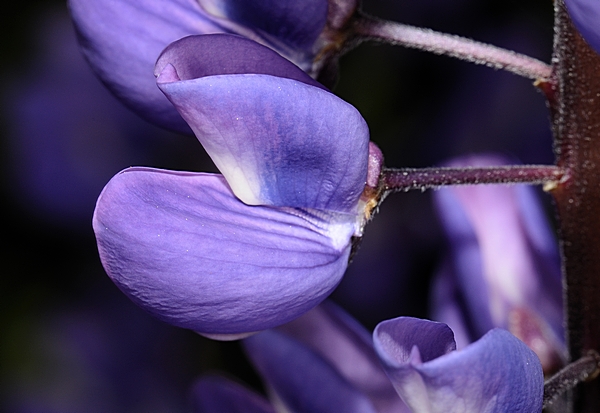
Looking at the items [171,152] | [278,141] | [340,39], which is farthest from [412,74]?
[278,141]

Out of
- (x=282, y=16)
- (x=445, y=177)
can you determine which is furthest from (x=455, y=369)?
(x=282, y=16)

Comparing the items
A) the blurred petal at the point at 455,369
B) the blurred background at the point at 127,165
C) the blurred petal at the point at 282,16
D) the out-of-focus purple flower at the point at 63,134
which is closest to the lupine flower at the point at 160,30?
the blurred petal at the point at 282,16

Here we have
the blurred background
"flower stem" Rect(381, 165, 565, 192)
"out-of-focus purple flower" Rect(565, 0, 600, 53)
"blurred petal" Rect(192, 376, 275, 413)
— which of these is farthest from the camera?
the blurred background

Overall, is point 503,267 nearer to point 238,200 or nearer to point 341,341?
point 341,341

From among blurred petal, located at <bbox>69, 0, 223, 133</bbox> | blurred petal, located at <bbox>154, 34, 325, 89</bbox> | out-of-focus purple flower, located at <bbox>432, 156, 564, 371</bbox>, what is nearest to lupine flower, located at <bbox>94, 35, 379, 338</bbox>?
blurred petal, located at <bbox>154, 34, 325, 89</bbox>

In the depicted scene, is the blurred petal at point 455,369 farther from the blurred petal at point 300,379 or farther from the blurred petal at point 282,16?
the blurred petal at point 282,16

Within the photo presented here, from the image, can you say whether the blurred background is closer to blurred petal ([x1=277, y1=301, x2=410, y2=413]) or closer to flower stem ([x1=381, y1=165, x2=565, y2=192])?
blurred petal ([x1=277, y1=301, x2=410, y2=413])

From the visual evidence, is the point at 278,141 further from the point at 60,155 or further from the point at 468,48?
the point at 60,155
